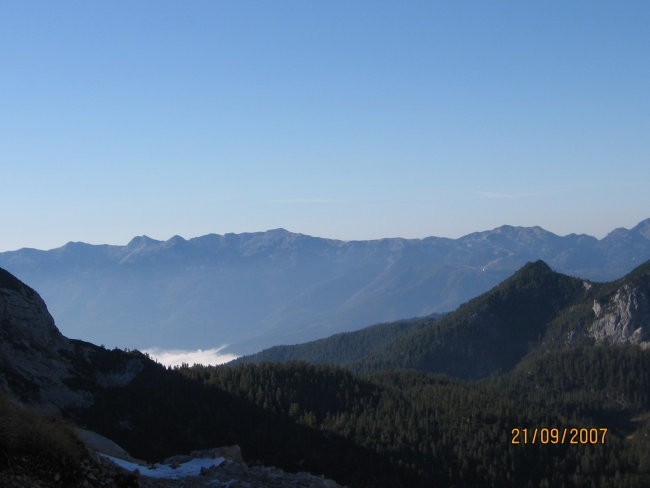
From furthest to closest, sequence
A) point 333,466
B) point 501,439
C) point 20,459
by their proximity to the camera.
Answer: point 501,439 → point 333,466 → point 20,459

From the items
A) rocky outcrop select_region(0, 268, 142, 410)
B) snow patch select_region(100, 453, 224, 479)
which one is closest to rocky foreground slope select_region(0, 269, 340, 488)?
rocky outcrop select_region(0, 268, 142, 410)

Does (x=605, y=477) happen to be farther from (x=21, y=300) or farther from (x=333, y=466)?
(x=21, y=300)

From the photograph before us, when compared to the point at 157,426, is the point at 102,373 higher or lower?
higher

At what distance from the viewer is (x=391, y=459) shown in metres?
144

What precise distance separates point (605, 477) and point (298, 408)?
6686 cm

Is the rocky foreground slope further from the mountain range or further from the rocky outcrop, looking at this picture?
the mountain range

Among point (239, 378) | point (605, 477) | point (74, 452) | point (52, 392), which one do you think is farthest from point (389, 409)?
point (74, 452)
